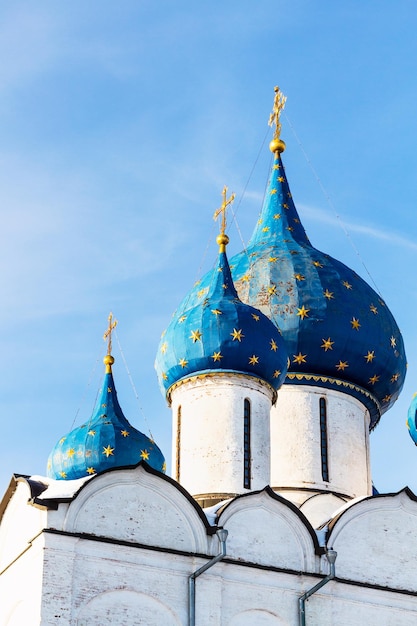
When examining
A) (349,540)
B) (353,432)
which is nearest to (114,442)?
(353,432)

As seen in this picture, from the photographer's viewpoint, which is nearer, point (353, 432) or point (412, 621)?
point (412, 621)

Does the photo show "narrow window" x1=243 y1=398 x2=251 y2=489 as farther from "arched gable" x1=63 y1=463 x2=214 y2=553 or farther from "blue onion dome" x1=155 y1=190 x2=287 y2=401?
"arched gable" x1=63 y1=463 x2=214 y2=553

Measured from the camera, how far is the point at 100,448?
17078 mm

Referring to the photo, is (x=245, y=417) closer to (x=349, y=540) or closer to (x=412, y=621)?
(x=349, y=540)

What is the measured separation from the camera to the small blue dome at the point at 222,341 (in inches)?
610

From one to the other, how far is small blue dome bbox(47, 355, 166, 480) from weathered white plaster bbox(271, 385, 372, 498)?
184 centimetres

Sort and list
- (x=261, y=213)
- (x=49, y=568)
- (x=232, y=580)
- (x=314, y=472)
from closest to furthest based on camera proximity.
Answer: (x=49, y=568) → (x=232, y=580) → (x=314, y=472) → (x=261, y=213)

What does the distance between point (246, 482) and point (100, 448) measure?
2.77m

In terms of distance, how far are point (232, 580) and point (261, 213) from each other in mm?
7166

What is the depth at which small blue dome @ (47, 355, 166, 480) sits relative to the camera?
17.1m

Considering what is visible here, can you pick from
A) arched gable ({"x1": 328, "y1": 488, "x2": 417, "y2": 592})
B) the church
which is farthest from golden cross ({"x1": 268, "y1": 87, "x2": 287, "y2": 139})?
arched gable ({"x1": 328, "y1": 488, "x2": 417, "y2": 592})

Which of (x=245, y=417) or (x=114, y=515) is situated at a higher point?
(x=245, y=417)

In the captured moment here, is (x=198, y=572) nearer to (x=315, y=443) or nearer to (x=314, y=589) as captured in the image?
(x=314, y=589)

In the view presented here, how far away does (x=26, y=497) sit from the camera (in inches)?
538
